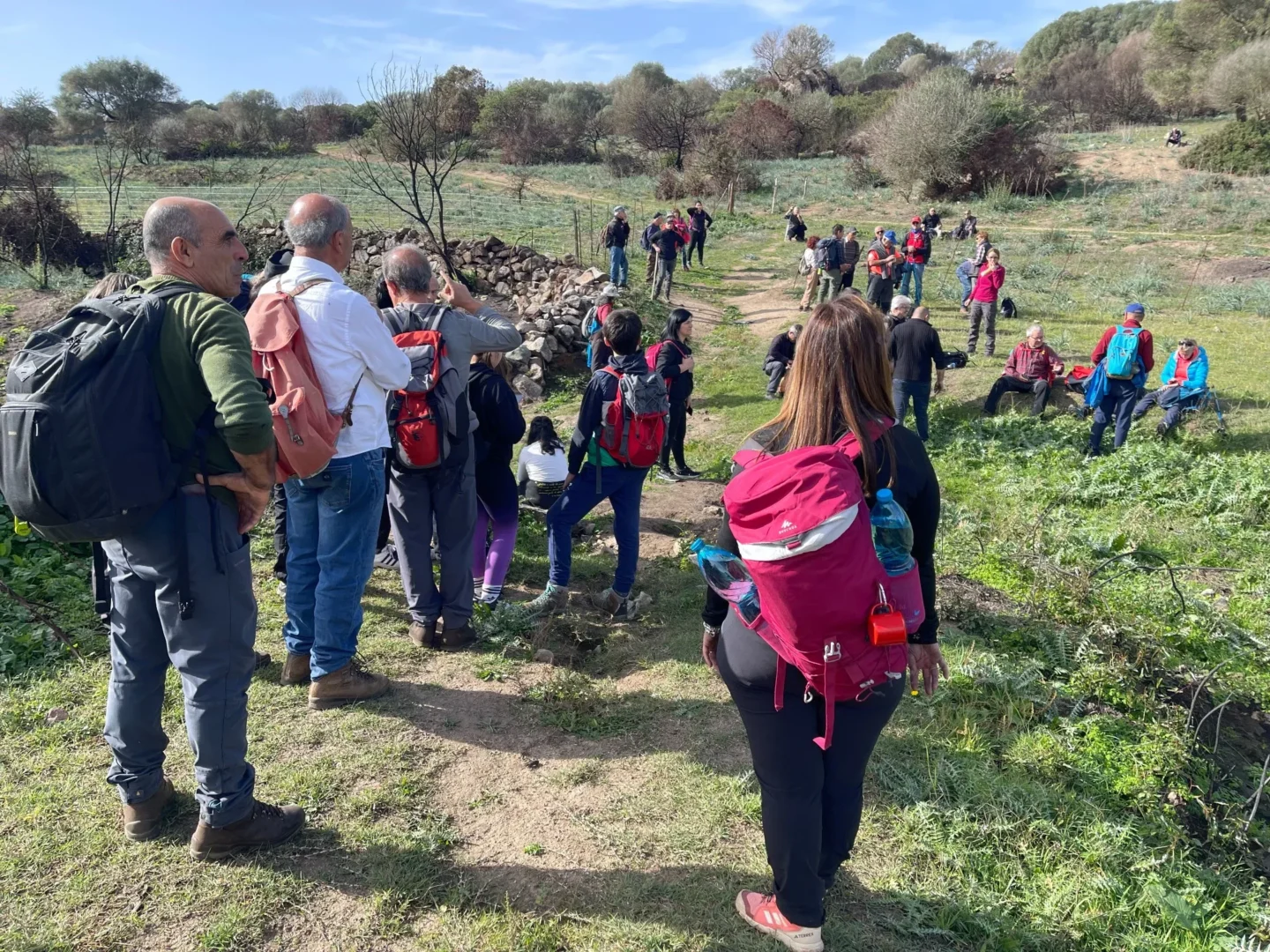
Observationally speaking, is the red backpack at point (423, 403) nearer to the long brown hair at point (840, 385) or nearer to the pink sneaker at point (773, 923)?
the long brown hair at point (840, 385)

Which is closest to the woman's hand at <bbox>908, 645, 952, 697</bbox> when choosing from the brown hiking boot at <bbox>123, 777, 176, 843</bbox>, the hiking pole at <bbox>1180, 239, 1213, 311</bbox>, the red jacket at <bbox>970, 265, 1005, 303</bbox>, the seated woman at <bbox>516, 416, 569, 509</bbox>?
the brown hiking boot at <bbox>123, 777, 176, 843</bbox>

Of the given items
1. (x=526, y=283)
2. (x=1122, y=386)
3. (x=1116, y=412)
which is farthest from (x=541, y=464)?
(x=526, y=283)

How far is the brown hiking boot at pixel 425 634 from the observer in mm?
4273

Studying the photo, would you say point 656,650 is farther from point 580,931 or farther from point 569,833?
point 580,931

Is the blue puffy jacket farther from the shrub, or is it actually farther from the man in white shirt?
the shrub

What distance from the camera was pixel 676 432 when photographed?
25.7ft

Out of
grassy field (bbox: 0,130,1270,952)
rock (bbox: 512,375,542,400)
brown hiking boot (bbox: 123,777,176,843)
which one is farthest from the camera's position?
rock (bbox: 512,375,542,400)

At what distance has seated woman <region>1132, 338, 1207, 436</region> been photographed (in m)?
9.04

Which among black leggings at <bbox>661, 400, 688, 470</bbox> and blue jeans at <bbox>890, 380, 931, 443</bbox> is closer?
black leggings at <bbox>661, 400, 688, 470</bbox>

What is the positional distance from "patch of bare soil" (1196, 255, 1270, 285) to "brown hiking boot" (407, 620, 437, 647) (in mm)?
21249

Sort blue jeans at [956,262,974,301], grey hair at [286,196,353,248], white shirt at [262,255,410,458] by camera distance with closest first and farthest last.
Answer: white shirt at [262,255,410,458] < grey hair at [286,196,353,248] < blue jeans at [956,262,974,301]

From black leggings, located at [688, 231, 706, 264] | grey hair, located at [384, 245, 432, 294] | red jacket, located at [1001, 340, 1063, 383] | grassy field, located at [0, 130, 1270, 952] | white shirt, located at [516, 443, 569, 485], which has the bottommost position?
grassy field, located at [0, 130, 1270, 952]

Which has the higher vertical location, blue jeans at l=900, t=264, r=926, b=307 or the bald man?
blue jeans at l=900, t=264, r=926, b=307

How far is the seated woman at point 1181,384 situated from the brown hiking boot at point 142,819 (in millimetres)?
9818
